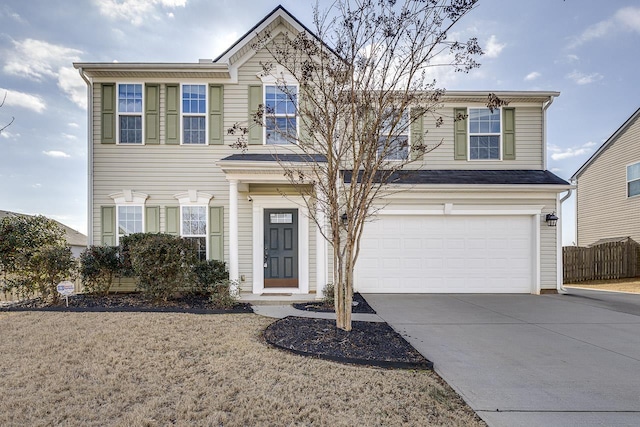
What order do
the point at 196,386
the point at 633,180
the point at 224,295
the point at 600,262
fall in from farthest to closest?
1. the point at 633,180
2. the point at 600,262
3. the point at 224,295
4. the point at 196,386

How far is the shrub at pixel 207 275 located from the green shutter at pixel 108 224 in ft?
8.20

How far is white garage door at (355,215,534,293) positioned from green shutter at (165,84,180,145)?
5.56 metres

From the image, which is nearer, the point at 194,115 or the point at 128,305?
the point at 128,305

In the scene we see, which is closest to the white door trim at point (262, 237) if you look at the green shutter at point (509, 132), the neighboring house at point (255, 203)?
the neighboring house at point (255, 203)

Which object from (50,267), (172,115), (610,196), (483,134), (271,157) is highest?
(172,115)

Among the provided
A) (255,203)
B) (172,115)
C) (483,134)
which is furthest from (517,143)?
(172,115)

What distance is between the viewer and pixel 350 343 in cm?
433

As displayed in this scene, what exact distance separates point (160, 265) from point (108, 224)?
9.18 feet

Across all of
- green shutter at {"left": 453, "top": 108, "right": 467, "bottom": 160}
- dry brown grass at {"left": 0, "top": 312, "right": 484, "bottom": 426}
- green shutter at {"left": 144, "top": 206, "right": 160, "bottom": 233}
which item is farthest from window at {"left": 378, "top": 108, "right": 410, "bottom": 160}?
green shutter at {"left": 144, "top": 206, "right": 160, "bottom": 233}

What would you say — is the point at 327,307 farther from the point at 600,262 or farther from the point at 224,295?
the point at 600,262

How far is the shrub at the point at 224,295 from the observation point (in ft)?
22.2

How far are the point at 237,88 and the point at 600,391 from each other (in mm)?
8775

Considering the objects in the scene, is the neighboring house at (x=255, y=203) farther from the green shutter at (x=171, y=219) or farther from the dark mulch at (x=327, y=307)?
the dark mulch at (x=327, y=307)

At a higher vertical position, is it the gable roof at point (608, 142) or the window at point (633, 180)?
the gable roof at point (608, 142)
